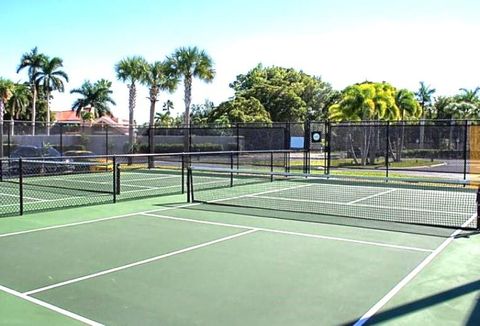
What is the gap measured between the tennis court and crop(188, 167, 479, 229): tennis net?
0.11 meters

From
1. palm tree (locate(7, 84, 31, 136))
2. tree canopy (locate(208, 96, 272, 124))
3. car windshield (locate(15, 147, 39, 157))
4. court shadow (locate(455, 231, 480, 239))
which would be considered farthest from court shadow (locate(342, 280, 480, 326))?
palm tree (locate(7, 84, 31, 136))

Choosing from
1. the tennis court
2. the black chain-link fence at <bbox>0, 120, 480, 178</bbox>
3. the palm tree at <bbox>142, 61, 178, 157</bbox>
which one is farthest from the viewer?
the palm tree at <bbox>142, 61, 178, 157</bbox>

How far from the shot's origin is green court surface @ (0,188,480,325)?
16.9ft

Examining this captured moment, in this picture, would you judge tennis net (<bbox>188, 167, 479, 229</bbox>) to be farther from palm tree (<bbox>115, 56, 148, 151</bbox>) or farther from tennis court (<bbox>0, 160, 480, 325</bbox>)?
palm tree (<bbox>115, 56, 148, 151</bbox>)

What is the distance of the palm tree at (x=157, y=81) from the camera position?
107 feet

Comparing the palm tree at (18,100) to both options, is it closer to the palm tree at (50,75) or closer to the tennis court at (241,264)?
the palm tree at (50,75)

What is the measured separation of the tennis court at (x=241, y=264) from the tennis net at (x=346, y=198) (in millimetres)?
109

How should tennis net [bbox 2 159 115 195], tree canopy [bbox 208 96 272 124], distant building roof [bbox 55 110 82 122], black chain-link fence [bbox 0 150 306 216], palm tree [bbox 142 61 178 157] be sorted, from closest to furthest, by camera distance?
black chain-link fence [bbox 0 150 306 216] < tennis net [bbox 2 159 115 195] < palm tree [bbox 142 61 178 157] < tree canopy [bbox 208 96 272 124] < distant building roof [bbox 55 110 82 122]

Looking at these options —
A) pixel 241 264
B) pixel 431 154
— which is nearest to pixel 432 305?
pixel 241 264

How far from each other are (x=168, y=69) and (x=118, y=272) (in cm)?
2683

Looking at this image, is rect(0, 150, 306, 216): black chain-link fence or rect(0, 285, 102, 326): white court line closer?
rect(0, 285, 102, 326): white court line

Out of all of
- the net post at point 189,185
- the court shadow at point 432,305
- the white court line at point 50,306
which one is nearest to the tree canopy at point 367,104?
the net post at point 189,185

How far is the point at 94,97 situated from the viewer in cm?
7219

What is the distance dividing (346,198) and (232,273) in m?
8.64
